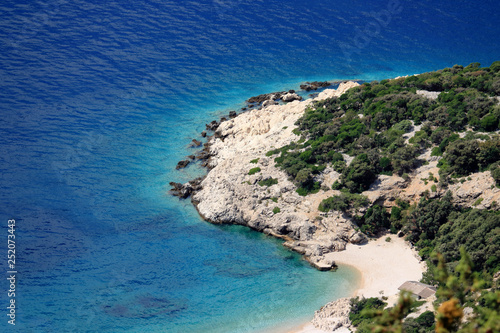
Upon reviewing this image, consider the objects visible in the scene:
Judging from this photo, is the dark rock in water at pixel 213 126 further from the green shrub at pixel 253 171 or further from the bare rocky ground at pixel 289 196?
the green shrub at pixel 253 171

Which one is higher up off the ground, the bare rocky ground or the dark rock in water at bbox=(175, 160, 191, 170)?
the dark rock in water at bbox=(175, 160, 191, 170)

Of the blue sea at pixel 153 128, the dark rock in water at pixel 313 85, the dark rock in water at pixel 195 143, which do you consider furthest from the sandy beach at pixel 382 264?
the dark rock in water at pixel 313 85

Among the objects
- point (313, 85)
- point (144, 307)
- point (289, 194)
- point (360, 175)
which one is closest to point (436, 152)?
point (360, 175)

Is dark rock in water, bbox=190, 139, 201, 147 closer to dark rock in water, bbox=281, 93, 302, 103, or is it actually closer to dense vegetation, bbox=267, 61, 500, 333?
dense vegetation, bbox=267, 61, 500, 333

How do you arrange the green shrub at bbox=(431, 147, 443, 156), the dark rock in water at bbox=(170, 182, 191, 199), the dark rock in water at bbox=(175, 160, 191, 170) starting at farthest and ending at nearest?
the dark rock in water at bbox=(175, 160, 191, 170) < the dark rock in water at bbox=(170, 182, 191, 199) < the green shrub at bbox=(431, 147, 443, 156)

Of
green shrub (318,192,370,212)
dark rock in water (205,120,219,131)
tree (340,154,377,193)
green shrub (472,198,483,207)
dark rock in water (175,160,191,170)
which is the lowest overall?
green shrub (472,198,483,207)

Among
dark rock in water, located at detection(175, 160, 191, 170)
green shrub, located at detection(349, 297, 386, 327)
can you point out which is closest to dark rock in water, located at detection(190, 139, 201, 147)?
dark rock in water, located at detection(175, 160, 191, 170)

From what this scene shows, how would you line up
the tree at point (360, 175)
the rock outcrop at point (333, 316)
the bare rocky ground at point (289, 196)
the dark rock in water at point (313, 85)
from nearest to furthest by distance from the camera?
the rock outcrop at point (333, 316)
the bare rocky ground at point (289, 196)
the tree at point (360, 175)
the dark rock in water at point (313, 85)
